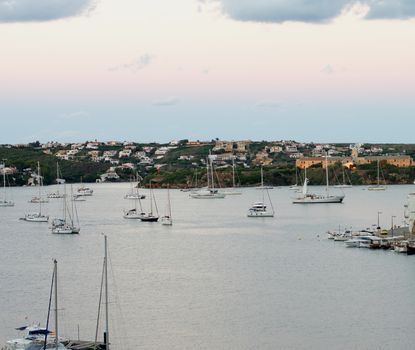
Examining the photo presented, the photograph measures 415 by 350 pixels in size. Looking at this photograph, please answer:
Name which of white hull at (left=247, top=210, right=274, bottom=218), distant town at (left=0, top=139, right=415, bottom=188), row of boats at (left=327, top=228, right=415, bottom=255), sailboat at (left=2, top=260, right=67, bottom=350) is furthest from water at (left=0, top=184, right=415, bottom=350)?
distant town at (left=0, top=139, right=415, bottom=188)

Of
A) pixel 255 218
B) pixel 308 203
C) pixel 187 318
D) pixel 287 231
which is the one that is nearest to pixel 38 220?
pixel 255 218

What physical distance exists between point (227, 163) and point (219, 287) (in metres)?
123

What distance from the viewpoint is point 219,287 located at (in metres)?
34.5

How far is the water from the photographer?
2648 centimetres

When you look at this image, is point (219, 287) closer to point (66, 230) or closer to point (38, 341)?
point (38, 341)

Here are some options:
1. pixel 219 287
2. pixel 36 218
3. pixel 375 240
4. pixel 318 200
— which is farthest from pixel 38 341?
pixel 318 200

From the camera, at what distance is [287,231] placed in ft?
190

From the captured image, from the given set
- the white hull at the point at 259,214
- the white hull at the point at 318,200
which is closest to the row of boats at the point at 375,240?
the white hull at the point at 259,214

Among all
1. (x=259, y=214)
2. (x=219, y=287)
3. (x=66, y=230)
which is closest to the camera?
(x=219, y=287)

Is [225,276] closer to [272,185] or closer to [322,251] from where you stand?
[322,251]

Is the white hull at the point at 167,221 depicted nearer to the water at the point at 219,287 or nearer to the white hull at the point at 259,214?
the water at the point at 219,287

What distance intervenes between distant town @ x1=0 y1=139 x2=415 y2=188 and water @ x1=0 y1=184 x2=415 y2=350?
53.7 meters

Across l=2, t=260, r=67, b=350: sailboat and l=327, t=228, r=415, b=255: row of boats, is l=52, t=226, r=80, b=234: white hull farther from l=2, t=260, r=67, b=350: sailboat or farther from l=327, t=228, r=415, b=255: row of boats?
l=2, t=260, r=67, b=350: sailboat

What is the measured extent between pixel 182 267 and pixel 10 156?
131 metres
